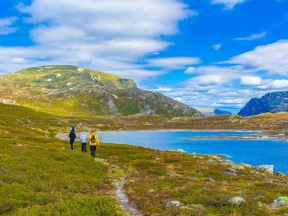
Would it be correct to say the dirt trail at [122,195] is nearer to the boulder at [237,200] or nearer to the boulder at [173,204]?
the boulder at [173,204]

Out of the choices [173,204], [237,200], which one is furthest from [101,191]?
[237,200]

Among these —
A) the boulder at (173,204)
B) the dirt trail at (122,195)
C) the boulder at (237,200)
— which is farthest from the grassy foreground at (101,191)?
the dirt trail at (122,195)

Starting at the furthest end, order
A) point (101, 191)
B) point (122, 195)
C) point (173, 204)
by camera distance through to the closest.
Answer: point (101, 191) → point (122, 195) → point (173, 204)

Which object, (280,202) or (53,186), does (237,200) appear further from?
(53,186)

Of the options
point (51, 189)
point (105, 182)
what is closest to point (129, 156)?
point (105, 182)

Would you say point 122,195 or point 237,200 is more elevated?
point 237,200

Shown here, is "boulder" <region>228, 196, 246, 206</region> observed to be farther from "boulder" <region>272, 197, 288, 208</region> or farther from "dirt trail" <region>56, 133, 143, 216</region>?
"dirt trail" <region>56, 133, 143, 216</region>

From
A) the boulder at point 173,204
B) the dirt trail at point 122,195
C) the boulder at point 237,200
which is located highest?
the boulder at point 237,200

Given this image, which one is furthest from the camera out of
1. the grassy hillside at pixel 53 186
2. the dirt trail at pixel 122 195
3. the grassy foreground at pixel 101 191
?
the dirt trail at pixel 122 195

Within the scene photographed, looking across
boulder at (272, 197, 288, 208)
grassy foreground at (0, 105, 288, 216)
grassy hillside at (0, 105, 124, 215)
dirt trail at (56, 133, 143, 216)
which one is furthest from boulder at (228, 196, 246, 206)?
grassy hillside at (0, 105, 124, 215)

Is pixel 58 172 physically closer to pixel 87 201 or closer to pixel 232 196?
pixel 87 201

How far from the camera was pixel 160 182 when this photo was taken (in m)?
30.8

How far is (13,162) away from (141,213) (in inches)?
687

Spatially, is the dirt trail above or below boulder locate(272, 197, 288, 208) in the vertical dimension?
below
